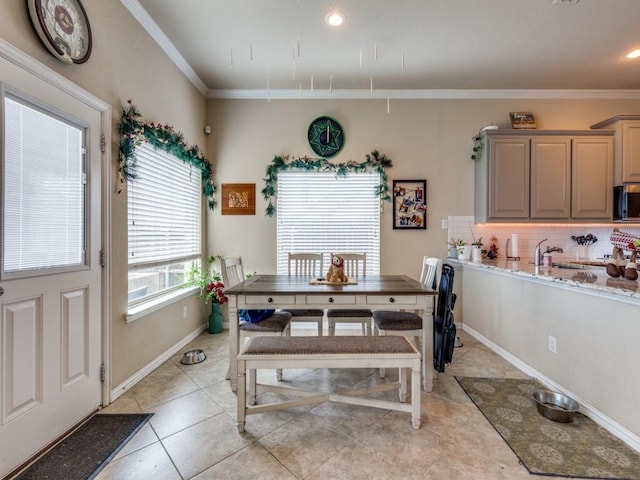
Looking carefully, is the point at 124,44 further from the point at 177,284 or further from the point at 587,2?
the point at 587,2

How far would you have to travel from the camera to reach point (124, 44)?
228cm

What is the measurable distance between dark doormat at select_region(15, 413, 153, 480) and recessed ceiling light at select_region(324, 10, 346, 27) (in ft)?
10.6

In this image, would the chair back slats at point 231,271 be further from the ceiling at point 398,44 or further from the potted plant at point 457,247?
the potted plant at point 457,247

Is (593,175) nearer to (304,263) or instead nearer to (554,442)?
(554,442)

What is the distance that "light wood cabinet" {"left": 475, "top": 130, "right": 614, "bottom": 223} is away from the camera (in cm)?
349

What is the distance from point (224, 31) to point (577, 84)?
4067mm

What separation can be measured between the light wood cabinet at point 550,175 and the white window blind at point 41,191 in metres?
3.92

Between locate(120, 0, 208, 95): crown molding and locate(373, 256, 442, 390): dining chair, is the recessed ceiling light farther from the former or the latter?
locate(373, 256, 442, 390): dining chair

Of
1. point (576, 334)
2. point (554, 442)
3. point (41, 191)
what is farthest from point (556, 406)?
point (41, 191)

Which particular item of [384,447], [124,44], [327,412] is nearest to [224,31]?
[124,44]

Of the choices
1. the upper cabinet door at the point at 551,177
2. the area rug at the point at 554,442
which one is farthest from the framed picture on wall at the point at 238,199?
the upper cabinet door at the point at 551,177

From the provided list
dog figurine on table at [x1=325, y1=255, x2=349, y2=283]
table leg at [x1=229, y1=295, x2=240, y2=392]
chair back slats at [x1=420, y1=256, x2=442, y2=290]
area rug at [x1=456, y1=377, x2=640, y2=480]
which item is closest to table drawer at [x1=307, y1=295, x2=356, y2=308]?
dog figurine on table at [x1=325, y1=255, x2=349, y2=283]

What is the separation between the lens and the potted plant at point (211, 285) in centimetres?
340

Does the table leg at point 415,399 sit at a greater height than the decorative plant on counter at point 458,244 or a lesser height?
lesser
